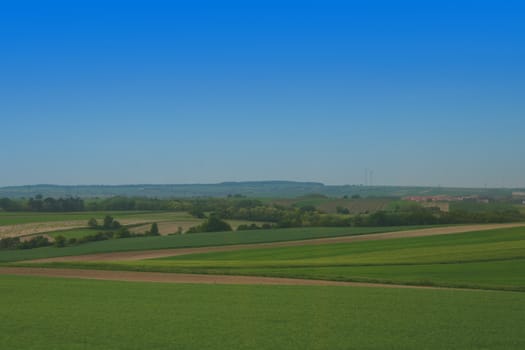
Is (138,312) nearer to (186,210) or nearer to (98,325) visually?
(98,325)

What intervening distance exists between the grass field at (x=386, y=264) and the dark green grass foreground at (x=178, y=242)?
28.2 ft

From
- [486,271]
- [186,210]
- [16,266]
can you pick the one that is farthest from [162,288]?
[186,210]

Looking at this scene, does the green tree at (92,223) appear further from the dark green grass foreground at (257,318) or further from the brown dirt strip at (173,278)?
the dark green grass foreground at (257,318)

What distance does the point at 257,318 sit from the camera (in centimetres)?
1616

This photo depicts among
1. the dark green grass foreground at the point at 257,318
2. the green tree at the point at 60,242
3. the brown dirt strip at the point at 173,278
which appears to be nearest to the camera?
the dark green grass foreground at the point at 257,318

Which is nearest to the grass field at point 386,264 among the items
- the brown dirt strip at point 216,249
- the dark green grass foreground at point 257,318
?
the brown dirt strip at point 216,249

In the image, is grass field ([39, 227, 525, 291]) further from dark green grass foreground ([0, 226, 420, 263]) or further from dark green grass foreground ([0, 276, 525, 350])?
dark green grass foreground ([0, 226, 420, 263])

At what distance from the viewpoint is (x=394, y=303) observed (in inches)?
738

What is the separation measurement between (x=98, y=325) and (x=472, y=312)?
424 inches

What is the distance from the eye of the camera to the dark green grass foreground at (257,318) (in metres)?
13.2

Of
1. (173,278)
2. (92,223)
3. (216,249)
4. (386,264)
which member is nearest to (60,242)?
(92,223)

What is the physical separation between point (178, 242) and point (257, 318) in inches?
1583

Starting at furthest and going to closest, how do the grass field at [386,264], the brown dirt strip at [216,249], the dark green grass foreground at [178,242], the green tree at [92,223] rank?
the green tree at [92,223] → the dark green grass foreground at [178,242] → the brown dirt strip at [216,249] → the grass field at [386,264]

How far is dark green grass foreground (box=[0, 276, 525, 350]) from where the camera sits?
13.2 m
